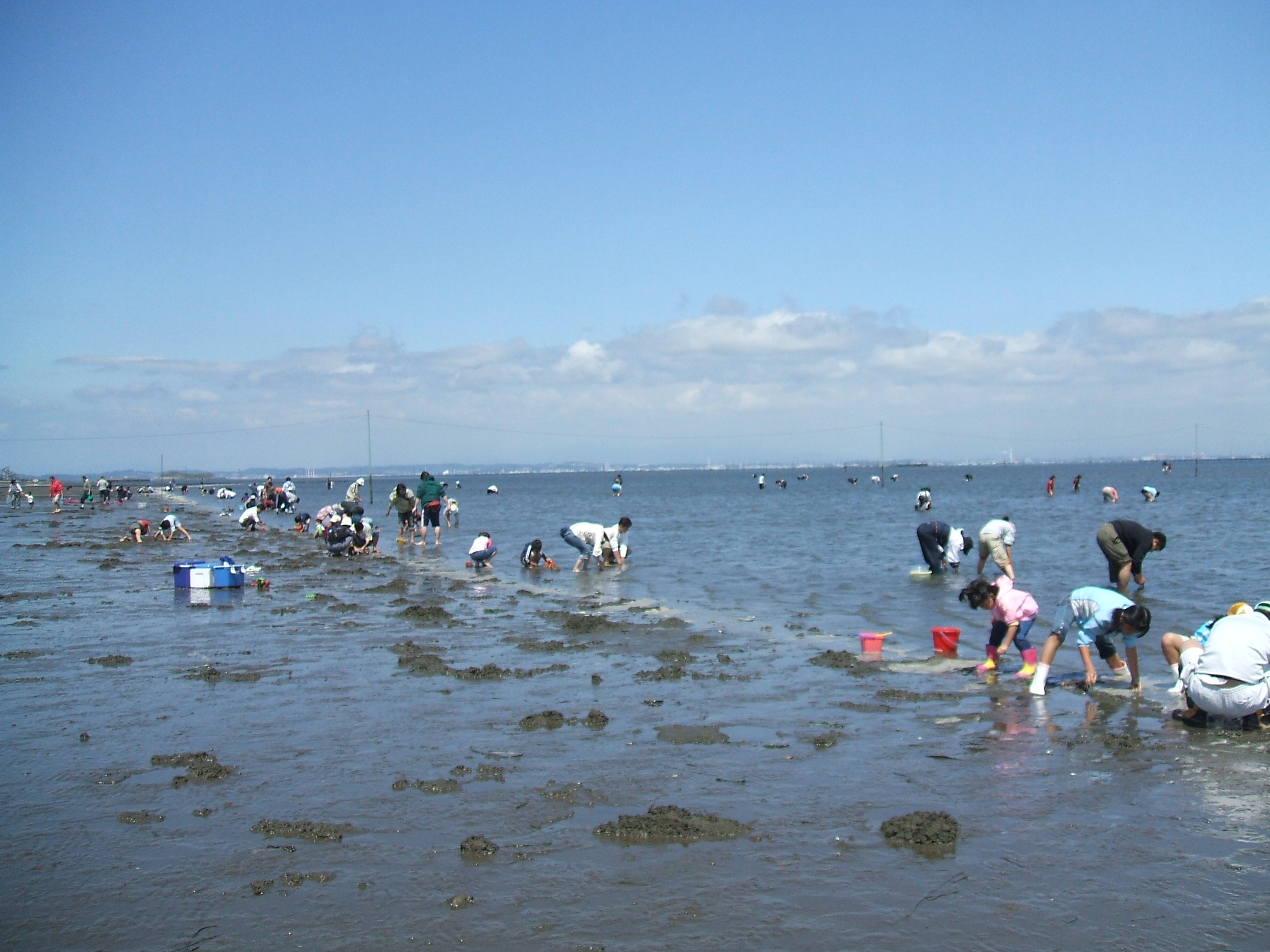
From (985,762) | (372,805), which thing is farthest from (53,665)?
(985,762)

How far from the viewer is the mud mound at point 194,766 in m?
7.37

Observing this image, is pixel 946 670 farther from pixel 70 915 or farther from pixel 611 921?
pixel 70 915

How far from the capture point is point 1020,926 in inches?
200

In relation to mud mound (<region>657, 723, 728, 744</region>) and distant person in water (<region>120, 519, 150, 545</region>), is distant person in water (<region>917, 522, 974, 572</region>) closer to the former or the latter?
mud mound (<region>657, 723, 728, 744</region>)

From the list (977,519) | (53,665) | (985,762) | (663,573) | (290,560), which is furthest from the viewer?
(977,519)

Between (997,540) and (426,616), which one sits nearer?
(426,616)

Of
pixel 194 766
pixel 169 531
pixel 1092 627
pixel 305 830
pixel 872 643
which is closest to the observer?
pixel 305 830

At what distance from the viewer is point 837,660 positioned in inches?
475

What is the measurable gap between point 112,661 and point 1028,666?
11.0 meters

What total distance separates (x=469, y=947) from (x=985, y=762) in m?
4.74

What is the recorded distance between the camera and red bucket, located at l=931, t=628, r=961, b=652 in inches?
487

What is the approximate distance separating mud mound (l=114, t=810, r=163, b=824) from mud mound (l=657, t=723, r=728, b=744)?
13.3 feet

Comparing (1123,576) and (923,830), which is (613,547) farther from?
(923,830)

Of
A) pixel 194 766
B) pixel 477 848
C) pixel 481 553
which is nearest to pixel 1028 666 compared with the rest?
pixel 477 848
